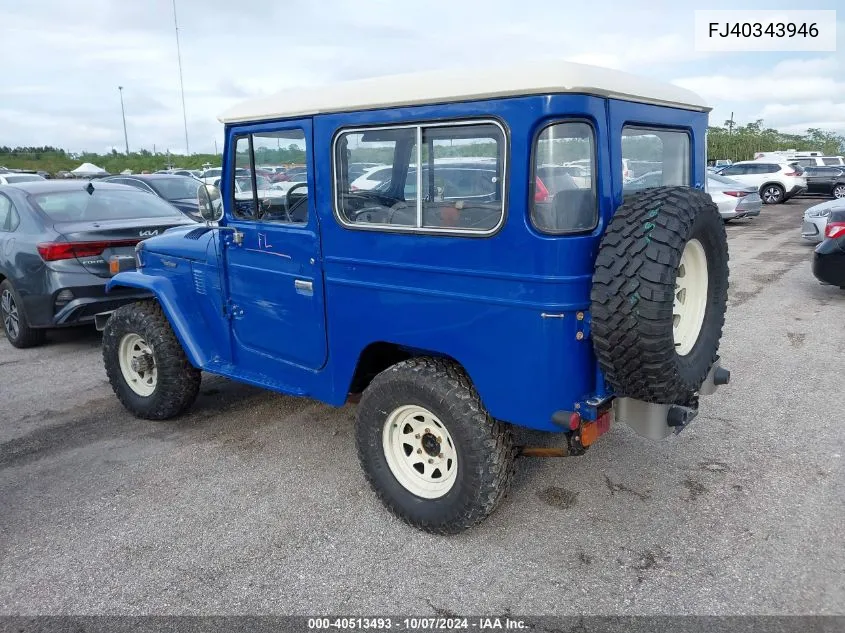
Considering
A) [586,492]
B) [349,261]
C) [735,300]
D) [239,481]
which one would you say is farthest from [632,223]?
[735,300]

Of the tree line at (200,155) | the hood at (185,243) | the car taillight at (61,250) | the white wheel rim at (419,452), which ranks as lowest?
the white wheel rim at (419,452)

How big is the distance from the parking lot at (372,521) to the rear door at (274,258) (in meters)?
0.77

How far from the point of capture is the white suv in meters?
22.5

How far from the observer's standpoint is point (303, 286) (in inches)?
148

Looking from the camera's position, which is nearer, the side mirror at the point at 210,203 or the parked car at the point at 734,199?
the side mirror at the point at 210,203

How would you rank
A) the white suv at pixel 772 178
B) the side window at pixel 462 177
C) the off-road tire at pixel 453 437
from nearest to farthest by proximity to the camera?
the side window at pixel 462 177, the off-road tire at pixel 453 437, the white suv at pixel 772 178

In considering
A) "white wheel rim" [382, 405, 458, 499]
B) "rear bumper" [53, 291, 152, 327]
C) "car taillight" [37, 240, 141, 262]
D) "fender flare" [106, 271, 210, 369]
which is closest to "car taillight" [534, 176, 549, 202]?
"white wheel rim" [382, 405, 458, 499]

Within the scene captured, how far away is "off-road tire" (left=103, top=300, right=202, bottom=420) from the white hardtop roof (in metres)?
1.60

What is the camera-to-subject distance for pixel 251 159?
3.98 metres

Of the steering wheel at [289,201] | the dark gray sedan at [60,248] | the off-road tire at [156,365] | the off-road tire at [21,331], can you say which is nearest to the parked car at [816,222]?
the dark gray sedan at [60,248]

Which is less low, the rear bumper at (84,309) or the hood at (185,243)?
the hood at (185,243)

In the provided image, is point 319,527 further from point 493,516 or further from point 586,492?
point 586,492

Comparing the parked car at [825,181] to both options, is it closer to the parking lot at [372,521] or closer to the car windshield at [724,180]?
the car windshield at [724,180]

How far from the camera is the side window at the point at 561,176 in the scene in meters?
2.85
